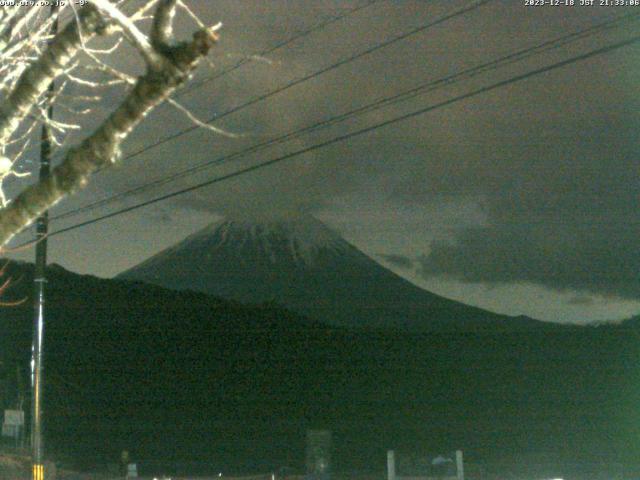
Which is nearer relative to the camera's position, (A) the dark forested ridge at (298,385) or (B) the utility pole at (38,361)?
(B) the utility pole at (38,361)

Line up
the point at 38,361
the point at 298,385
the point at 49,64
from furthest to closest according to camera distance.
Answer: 1. the point at 298,385
2. the point at 38,361
3. the point at 49,64

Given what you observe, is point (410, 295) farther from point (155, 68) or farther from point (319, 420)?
point (155, 68)

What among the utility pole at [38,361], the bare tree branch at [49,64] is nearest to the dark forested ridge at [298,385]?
the utility pole at [38,361]

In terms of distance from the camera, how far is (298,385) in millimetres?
82625

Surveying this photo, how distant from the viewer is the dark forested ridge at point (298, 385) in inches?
2447

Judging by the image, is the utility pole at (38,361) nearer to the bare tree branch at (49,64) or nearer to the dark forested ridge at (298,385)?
the bare tree branch at (49,64)

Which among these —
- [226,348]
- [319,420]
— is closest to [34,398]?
[319,420]

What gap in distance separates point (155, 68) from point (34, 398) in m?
13.8

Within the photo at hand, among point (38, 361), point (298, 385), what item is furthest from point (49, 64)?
point (298, 385)

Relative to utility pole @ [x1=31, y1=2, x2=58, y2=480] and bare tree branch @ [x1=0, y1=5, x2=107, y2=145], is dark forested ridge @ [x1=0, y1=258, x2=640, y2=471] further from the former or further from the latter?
bare tree branch @ [x1=0, y1=5, x2=107, y2=145]

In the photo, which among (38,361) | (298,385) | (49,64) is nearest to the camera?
(49,64)

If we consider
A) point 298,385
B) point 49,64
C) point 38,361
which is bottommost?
point 38,361

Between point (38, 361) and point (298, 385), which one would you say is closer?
point (38, 361)

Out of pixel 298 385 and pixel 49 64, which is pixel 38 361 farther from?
pixel 298 385
